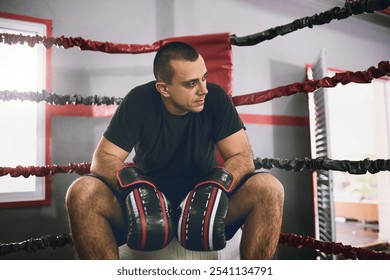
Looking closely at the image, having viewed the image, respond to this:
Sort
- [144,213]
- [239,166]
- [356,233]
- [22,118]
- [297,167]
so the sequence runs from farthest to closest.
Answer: [356,233] < [22,118] < [297,167] < [239,166] < [144,213]

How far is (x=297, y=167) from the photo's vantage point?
35.7 inches

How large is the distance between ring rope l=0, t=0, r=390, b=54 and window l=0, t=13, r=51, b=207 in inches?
2.3

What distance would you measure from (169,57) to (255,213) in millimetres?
439

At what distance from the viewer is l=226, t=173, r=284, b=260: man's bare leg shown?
0.77 metres

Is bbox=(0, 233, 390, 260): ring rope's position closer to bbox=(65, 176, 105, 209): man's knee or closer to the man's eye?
bbox=(65, 176, 105, 209): man's knee

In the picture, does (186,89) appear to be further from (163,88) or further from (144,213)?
(144,213)

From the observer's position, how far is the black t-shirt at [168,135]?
0.81 m

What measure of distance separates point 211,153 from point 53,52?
2.31ft

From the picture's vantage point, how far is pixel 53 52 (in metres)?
1.13

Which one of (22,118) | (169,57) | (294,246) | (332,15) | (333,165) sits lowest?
(294,246)

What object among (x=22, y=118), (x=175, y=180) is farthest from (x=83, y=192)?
(x=22, y=118)

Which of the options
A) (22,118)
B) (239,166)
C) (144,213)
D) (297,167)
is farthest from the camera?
(22,118)

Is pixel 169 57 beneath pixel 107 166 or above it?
above
